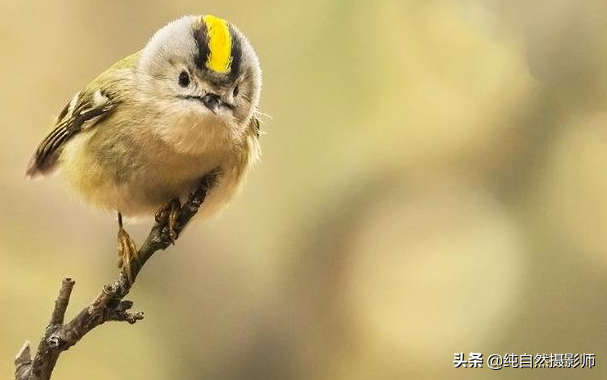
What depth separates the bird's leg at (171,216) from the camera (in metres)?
1.03

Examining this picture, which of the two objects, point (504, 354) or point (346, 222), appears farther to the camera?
point (346, 222)

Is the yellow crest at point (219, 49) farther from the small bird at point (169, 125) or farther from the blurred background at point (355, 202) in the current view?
the blurred background at point (355, 202)

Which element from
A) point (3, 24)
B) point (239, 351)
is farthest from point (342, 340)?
point (3, 24)

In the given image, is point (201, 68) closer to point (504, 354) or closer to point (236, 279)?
point (236, 279)

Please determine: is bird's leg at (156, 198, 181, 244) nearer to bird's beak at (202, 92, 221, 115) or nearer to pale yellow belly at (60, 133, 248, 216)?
pale yellow belly at (60, 133, 248, 216)

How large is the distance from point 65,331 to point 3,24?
107 cm

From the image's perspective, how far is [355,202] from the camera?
5.92 ft

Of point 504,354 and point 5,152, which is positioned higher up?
point 5,152

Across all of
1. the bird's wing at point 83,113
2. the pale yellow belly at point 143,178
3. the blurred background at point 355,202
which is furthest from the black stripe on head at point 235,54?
the blurred background at point 355,202

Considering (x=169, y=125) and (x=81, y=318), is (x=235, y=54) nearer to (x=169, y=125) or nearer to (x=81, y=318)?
(x=169, y=125)

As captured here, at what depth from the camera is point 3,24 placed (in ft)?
5.96

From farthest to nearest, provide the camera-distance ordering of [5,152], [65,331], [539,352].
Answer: [5,152], [539,352], [65,331]

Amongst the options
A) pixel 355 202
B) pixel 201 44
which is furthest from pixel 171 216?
pixel 355 202

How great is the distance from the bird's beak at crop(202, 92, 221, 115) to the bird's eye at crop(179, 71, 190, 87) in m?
0.05
